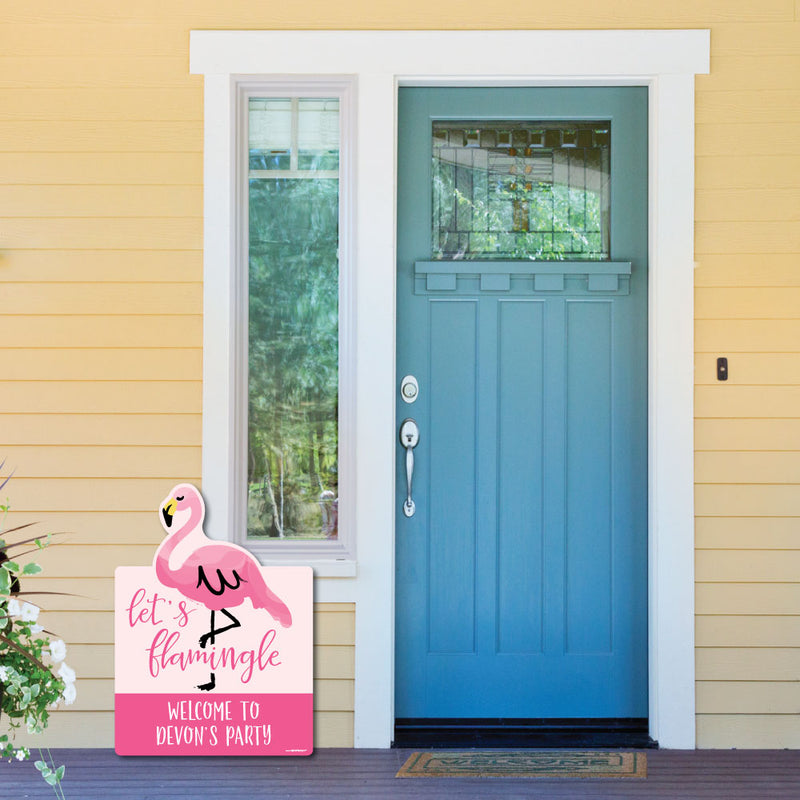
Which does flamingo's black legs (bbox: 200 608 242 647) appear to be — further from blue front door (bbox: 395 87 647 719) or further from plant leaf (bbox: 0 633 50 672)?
plant leaf (bbox: 0 633 50 672)

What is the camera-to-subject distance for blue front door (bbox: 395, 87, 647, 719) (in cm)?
324

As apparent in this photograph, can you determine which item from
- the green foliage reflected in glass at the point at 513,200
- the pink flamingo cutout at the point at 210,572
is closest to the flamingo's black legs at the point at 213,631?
the pink flamingo cutout at the point at 210,572

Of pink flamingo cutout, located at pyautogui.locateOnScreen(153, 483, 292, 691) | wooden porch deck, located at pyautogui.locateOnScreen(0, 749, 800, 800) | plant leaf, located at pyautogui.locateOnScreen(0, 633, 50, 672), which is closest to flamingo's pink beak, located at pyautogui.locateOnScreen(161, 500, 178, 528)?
pink flamingo cutout, located at pyautogui.locateOnScreen(153, 483, 292, 691)

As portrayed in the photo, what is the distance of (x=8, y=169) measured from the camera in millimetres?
3109

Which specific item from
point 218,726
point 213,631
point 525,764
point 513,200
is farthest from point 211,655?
point 513,200

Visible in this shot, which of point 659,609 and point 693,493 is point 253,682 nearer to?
point 659,609

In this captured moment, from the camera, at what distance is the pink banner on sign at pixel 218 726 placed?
3.01m

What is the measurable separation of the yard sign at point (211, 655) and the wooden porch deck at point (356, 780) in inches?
3.0

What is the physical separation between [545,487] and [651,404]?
467mm

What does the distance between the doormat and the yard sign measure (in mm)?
394

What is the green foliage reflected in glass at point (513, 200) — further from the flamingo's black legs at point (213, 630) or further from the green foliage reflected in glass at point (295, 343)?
the flamingo's black legs at point (213, 630)

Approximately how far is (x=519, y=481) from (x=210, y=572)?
3.64 ft

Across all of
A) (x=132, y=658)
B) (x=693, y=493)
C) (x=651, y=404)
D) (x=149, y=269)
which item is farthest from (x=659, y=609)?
(x=149, y=269)

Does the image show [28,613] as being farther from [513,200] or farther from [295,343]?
[513,200]
